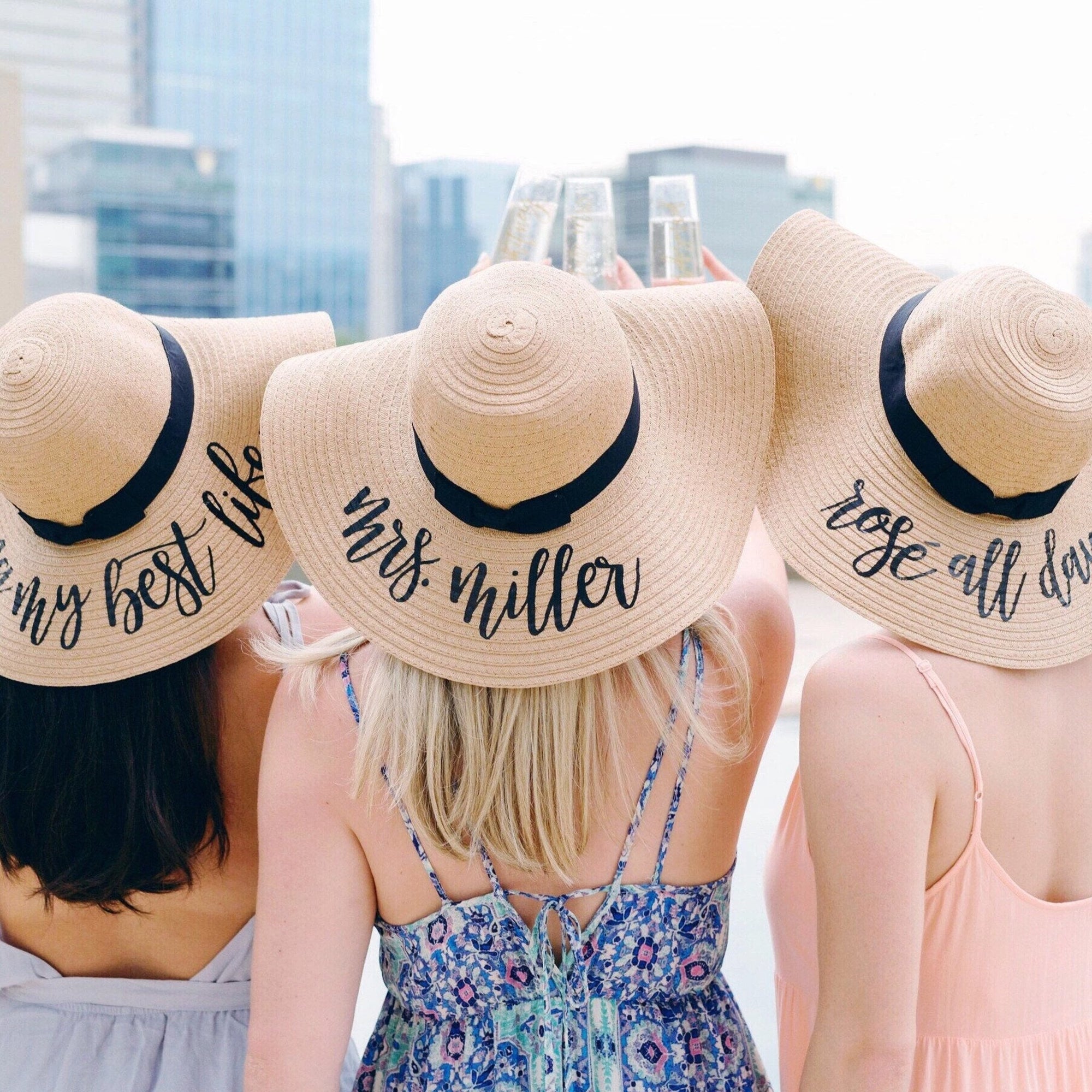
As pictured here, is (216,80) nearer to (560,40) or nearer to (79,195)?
(79,195)

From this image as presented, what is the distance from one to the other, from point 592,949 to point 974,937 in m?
0.31

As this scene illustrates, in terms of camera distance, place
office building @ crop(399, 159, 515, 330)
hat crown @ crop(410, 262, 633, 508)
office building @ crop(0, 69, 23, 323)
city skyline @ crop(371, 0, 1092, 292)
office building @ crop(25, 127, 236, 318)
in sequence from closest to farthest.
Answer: hat crown @ crop(410, 262, 633, 508) < office building @ crop(0, 69, 23, 323) < city skyline @ crop(371, 0, 1092, 292) < office building @ crop(399, 159, 515, 330) < office building @ crop(25, 127, 236, 318)

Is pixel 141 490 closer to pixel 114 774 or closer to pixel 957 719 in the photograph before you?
pixel 114 774

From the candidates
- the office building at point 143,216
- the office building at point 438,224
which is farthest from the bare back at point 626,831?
the office building at point 143,216

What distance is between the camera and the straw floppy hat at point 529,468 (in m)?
0.79

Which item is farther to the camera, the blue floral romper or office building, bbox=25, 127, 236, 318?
office building, bbox=25, 127, 236, 318

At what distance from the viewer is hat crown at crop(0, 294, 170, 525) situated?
885mm

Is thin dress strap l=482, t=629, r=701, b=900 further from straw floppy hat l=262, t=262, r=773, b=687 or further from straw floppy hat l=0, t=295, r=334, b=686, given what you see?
straw floppy hat l=0, t=295, r=334, b=686

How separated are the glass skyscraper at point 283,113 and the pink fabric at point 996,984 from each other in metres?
56.7

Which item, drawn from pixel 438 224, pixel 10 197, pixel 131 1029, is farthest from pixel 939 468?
pixel 438 224

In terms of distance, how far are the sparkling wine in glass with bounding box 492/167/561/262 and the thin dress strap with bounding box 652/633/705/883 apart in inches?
24.0

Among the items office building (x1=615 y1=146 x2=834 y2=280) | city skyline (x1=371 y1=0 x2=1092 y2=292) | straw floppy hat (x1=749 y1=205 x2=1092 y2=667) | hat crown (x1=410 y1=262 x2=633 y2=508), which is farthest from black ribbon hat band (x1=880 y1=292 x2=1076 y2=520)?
office building (x1=615 y1=146 x2=834 y2=280)

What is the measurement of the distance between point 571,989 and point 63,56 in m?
62.9

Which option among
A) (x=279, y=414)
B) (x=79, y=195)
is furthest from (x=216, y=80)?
(x=279, y=414)
